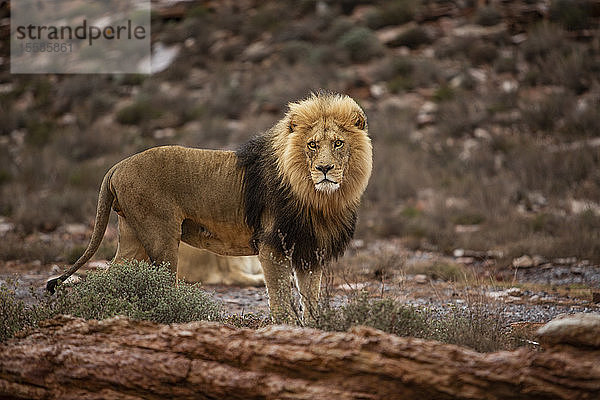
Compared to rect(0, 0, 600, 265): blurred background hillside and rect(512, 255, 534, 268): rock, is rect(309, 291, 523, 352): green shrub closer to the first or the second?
rect(512, 255, 534, 268): rock

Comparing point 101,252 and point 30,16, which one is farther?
point 30,16

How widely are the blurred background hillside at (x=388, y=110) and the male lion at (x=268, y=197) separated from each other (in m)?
4.78

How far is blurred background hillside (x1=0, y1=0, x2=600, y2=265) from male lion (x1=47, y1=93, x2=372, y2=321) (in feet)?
15.7

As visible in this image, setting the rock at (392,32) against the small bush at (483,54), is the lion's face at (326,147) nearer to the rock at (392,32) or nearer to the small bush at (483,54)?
the small bush at (483,54)

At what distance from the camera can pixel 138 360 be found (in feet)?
12.5

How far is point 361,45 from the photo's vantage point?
832 inches

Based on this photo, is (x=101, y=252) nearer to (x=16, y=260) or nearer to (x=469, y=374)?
(x=16, y=260)

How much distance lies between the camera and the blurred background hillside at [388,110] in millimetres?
11977

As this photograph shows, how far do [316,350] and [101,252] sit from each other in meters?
7.02

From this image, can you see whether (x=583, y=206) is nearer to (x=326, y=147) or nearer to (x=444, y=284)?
(x=444, y=284)

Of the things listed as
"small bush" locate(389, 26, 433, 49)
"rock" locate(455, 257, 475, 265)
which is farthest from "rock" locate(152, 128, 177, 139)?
"rock" locate(455, 257, 475, 265)

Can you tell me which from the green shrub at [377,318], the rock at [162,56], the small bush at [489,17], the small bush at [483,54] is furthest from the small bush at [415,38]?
the green shrub at [377,318]

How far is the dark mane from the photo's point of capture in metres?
5.16

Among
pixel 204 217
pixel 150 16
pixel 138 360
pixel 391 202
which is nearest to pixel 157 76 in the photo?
pixel 150 16
